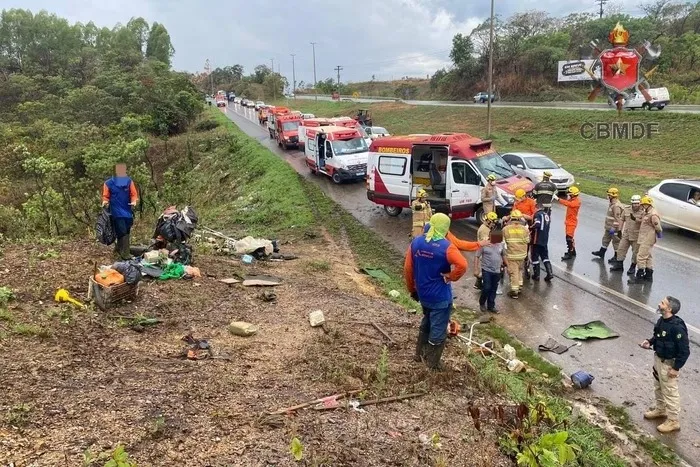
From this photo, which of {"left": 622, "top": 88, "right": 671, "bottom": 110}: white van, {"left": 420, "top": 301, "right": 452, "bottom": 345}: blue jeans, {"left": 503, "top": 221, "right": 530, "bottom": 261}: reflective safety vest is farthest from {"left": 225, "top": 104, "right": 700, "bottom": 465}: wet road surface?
{"left": 622, "top": 88, "right": 671, "bottom": 110}: white van

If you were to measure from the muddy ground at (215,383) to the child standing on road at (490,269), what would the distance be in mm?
1548

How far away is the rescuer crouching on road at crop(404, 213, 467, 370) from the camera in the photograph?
592 cm

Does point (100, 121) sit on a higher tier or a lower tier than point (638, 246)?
higher

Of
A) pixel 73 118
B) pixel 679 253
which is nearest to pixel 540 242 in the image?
pixel 679 253

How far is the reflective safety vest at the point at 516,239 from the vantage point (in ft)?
30.8

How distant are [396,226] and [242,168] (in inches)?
590

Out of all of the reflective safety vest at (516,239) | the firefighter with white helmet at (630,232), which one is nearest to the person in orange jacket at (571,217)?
the firefighter with white helmet at (630,232)

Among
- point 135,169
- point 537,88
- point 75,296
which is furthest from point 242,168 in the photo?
point 537,88

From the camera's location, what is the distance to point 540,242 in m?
10.3

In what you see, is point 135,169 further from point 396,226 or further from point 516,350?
point 516,350

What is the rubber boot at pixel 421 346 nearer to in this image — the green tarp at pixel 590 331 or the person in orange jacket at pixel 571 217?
the green tarp at pixel 590 331

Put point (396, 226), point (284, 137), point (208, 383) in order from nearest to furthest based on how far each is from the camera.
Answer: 1. point (208, 383)
2. point (396, 226)
3. point (284, 137)

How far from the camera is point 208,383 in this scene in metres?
5.69

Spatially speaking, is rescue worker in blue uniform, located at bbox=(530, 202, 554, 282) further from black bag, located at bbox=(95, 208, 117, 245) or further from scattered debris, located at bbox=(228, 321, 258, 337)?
black bag, located at bbox=(95, 208, 117, 245)
